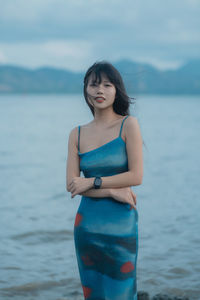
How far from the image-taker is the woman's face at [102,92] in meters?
3.18

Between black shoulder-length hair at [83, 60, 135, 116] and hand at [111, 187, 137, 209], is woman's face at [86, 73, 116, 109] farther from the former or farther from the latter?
hand at [111, 187, 137, 209]

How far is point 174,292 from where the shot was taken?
6258 mm

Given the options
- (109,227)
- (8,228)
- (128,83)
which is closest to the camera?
(109,227)

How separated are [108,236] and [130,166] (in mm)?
468

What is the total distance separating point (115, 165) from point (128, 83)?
0.79 metres

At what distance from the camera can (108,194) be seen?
3.12 metres

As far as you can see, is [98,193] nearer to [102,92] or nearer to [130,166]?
[130,166]

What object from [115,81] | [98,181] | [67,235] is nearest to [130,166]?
[98,181]

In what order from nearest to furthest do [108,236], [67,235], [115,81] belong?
[108,236] → [115,81] → [67,235]

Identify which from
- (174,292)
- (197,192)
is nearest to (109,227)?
(174,292)

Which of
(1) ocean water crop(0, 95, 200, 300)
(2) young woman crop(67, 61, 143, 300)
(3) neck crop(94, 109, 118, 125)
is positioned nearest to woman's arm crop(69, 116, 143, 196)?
(2) young woman crop(67, 61, 143, 300)

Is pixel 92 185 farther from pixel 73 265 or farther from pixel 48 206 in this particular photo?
pixel 48 206

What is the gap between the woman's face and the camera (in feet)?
10.4

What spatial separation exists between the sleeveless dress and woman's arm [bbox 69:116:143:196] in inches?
2.0
